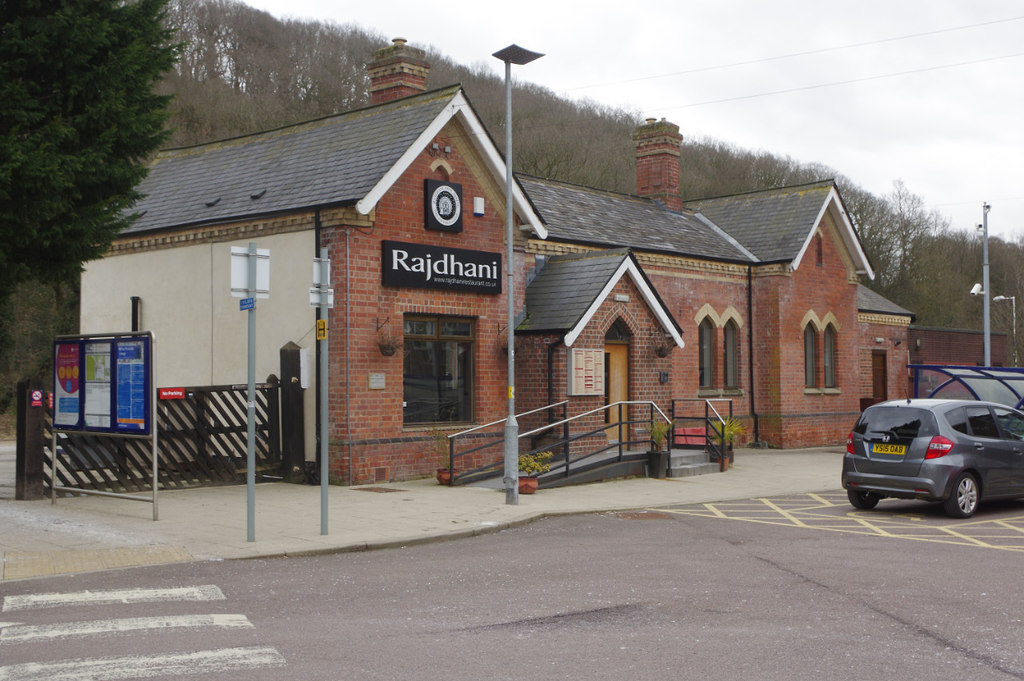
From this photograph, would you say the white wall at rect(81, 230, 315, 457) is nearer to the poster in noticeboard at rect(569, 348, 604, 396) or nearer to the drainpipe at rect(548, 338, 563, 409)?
the drainpipe at rect(548, 338, 563, 409)

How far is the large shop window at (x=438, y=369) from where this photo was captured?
18812mm

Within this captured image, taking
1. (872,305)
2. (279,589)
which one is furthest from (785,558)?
(872,305)

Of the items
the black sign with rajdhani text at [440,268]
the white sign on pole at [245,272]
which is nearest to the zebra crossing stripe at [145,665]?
the white sign on pole at [245,272]

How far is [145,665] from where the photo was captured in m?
6.49

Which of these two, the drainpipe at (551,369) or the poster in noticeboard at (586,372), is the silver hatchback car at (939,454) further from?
the drainpipe at (551,369)

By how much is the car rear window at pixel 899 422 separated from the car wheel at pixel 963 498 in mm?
811

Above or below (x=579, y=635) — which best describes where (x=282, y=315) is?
above

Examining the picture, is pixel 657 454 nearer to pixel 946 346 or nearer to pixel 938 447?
pixel 938 447

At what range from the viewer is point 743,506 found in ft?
53.2

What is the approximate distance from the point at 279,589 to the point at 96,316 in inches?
603

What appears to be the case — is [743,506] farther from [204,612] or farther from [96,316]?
[96,316]

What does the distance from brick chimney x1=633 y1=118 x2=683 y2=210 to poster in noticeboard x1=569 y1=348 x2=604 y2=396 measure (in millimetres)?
11947

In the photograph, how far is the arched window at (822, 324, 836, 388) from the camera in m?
30.1

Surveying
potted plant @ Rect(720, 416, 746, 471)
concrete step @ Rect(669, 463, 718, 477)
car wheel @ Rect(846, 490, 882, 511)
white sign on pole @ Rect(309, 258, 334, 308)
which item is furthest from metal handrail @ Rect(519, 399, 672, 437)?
white sign on pole @ Rect(309, 258, 334, 308)
